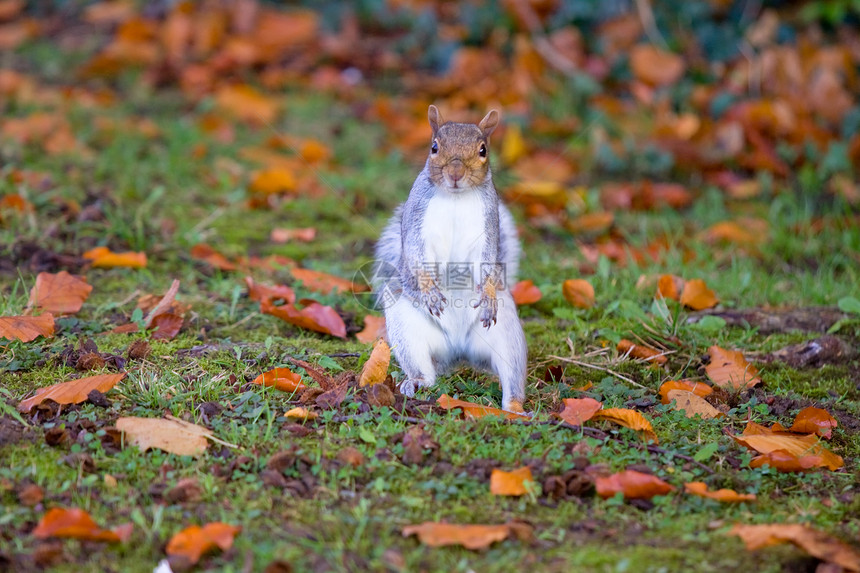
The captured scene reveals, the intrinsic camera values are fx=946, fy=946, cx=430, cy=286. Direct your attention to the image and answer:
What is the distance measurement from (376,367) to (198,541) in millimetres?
1106

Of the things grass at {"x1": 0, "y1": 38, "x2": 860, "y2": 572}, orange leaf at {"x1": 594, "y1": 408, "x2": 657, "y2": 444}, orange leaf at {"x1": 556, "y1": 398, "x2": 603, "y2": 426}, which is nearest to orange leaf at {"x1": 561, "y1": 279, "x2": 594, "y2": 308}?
grass at {"x1": 0, "y1": 38, "x2": 860, "y2": 572}

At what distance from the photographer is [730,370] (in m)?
3.75

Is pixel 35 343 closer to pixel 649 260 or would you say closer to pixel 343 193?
pixel 343 193

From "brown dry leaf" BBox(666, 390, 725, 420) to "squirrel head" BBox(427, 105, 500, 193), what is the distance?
1062 mm

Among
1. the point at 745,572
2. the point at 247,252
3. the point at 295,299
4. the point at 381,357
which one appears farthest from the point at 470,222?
the point at 247,252

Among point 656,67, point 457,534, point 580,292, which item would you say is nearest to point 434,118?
point 580,292

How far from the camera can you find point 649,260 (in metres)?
5.33

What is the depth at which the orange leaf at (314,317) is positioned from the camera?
158 inches

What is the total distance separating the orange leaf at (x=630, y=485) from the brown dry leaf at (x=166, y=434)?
3.93 ft

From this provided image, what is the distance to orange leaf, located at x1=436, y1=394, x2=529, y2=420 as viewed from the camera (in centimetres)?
316

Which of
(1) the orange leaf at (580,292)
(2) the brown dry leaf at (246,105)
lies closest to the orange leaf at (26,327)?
(1) the orange leaf at (580,292)

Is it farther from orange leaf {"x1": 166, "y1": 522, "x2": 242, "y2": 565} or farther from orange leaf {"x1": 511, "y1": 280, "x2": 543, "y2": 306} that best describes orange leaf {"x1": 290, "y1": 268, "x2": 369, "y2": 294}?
orange leaf {"x1": 166, "y1": 522, "x2": 242, "y2": 565}

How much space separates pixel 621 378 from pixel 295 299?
1.52 metres

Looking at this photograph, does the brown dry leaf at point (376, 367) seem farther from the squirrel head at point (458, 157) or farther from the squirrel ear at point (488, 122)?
the squirrel ear at point (488, 122)
